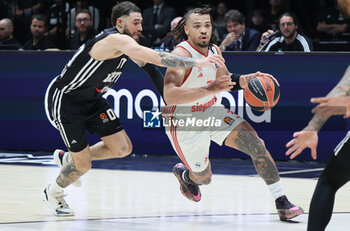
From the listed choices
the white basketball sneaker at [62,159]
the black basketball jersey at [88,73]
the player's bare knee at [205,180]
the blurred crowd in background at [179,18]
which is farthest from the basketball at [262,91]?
the blurred crowd in background at [179,18]

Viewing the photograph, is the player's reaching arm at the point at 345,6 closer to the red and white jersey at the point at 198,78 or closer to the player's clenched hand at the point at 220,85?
the player's clenched hand at the point at 220,85

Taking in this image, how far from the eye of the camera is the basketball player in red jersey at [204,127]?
20.7 feet

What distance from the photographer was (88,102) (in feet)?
22.5

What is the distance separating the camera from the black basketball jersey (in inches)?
262

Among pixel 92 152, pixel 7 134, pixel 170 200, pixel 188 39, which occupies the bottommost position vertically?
pixel 7 134

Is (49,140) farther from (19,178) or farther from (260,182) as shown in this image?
(260,182)

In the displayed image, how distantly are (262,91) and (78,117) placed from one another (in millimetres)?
1691

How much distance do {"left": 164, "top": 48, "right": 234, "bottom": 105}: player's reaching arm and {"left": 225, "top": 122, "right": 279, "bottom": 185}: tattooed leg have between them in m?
0.49

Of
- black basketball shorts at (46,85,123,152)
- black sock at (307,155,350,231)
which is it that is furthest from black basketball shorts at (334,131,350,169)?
black basketball shorts at (46,85,123,152)

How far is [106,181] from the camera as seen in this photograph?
871 cm

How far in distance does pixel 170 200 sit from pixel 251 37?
4.17m

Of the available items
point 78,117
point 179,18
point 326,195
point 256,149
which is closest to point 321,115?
point 326,195

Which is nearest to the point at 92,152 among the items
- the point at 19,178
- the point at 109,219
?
the point at 109,219

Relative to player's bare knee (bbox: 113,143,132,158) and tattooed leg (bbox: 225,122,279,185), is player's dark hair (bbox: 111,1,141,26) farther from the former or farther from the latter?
tattooed leg (bbox: 225,122,279,185)
